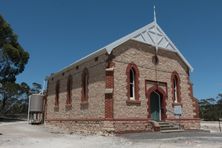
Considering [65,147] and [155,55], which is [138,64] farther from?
[65,147]

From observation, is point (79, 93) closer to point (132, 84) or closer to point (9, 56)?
point (132, 84)

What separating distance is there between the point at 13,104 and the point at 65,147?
51.0m

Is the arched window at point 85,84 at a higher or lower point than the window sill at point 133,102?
higher

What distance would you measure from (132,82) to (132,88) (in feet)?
1.50

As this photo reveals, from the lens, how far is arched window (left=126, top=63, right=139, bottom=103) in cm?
1864

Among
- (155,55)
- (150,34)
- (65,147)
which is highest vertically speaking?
(150,34)

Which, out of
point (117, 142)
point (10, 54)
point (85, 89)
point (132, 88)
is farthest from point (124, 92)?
point (10, 54)

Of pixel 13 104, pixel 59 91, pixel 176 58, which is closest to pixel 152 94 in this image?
pixel 176 58

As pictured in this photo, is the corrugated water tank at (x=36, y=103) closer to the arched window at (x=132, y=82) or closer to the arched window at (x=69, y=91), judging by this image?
the arched window at (x=69, y=91)

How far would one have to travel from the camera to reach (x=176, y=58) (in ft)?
74.2

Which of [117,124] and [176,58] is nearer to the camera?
→ [117,124]

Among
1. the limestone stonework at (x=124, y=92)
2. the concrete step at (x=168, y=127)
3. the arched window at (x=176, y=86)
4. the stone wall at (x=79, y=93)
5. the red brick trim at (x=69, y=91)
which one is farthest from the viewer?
the red brick trim at (x=69, y=91)

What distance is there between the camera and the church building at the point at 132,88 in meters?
17.8

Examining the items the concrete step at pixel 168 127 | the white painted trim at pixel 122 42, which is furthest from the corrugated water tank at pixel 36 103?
the concrete step at pixel 168 127
